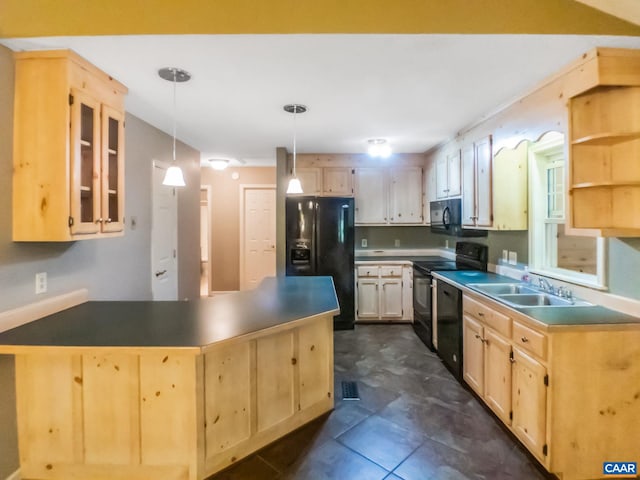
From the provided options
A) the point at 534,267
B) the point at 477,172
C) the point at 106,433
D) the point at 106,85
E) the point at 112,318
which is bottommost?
the point at 106,433

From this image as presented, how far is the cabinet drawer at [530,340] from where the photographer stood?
1867 millimetres

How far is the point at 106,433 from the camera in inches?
70.4

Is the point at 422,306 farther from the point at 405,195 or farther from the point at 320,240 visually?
the point at 405,195

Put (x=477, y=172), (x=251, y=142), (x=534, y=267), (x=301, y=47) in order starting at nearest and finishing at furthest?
(x=301, y=47)
(x=534, y=267)
(x=477, y=172)
(x=251, y=142)

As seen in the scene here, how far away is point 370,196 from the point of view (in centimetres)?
488

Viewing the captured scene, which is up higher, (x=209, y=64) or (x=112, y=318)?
(x=209, y=64)

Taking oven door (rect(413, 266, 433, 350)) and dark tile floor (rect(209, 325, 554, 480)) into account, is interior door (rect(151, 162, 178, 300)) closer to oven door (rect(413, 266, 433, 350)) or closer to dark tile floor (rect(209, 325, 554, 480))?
dark tile floor (rect(209, 325, 554, 480))

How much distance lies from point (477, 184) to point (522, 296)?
1.20 metres

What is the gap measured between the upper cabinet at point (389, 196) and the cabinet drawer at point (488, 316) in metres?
2.23

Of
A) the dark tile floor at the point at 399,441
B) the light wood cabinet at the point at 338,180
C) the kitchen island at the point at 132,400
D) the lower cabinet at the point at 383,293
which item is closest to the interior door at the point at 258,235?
the light wood cabinet at the point at 338,180

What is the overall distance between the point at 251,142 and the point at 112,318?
9.15 feet

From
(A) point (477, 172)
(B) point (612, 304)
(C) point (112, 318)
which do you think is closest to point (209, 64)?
(C) point (112, 318)

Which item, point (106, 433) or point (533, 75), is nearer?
point (106, 433)

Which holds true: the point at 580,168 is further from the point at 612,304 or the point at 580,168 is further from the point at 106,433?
the point at 106,433
